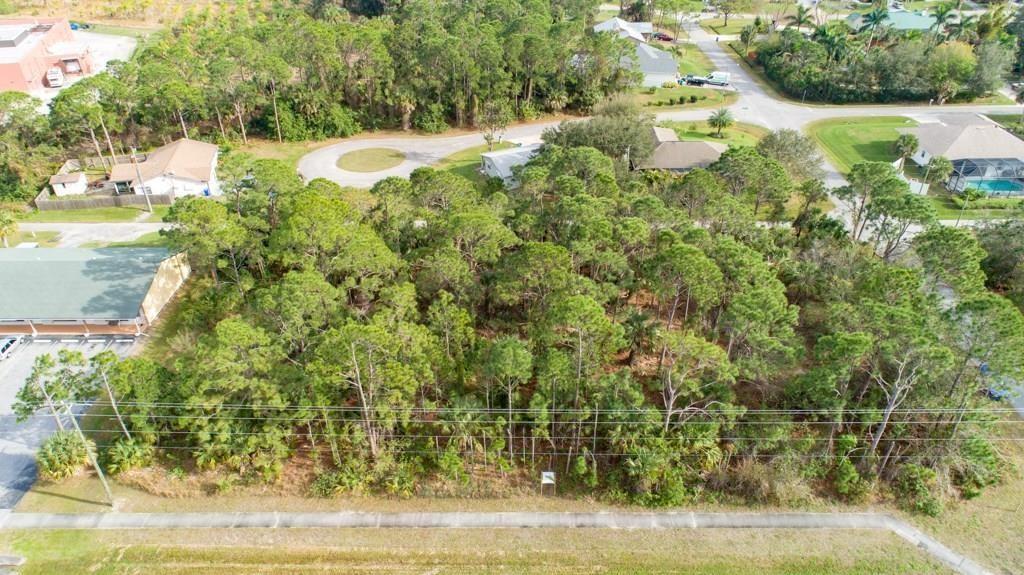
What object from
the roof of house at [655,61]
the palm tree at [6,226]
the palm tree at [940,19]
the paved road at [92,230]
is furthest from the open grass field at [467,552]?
the palm tree at [940,19]

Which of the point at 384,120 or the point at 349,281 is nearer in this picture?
the point at 349,281

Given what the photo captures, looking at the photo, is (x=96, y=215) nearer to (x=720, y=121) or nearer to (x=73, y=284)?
(x=73, y=284)

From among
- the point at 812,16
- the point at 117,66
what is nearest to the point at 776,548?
the point at 117,66

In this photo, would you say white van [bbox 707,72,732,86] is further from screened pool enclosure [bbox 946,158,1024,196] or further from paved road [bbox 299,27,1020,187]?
screened pool enclosure [bbox 946,158,1024,196]

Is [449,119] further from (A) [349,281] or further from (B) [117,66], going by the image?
(A) [349,281]

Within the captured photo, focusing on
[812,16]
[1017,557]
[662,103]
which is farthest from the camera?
[812,16]

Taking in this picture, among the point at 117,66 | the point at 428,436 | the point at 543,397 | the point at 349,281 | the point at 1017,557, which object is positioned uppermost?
the point at 117,66

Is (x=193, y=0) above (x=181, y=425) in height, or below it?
above

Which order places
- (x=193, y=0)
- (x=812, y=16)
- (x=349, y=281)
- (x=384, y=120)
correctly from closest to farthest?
(x=349, y=281) → (x=384, y=120) → (x=812, y=16) → (x=193, y=0)
